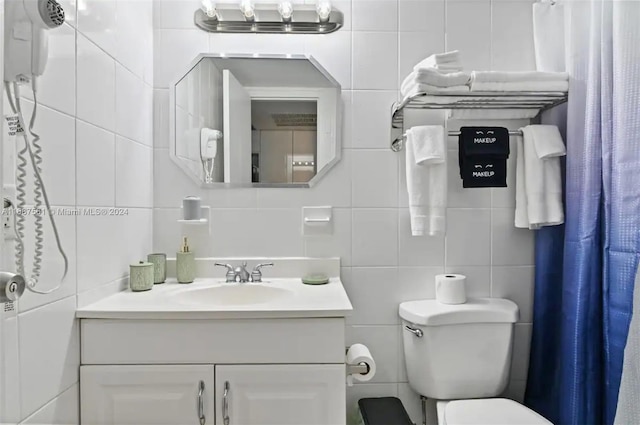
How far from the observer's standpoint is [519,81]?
1.42 meters

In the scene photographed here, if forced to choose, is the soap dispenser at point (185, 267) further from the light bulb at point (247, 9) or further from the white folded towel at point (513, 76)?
the white folded towel at point (513, 76)

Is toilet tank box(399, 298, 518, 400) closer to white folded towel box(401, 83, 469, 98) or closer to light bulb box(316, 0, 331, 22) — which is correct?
white folded towel box(401, 83, 469, 98)

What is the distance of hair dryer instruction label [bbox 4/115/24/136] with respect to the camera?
2.76ft

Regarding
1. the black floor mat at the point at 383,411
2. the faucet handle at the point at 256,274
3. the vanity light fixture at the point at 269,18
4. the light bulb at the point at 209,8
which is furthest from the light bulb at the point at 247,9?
the black floor mat at the point at 383,411

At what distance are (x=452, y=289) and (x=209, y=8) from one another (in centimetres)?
142

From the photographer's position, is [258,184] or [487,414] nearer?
[487,414]

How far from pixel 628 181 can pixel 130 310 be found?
1.45m

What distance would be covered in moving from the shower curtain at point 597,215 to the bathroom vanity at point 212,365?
32.5 inches

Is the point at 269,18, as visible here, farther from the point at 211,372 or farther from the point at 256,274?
the point at 211,372

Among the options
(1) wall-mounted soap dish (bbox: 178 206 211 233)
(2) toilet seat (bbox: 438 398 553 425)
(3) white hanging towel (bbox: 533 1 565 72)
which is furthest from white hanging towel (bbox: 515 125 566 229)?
(1) wall-mounted soap dish (bbox: 178 206 211 233)

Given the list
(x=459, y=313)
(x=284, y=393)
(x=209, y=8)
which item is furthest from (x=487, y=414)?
(x=209, y=8)

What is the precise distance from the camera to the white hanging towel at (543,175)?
150 centimetres

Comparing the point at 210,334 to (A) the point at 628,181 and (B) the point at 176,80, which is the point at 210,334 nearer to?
(B) the point at 176,80

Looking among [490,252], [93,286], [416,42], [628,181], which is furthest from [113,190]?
[628,181]
